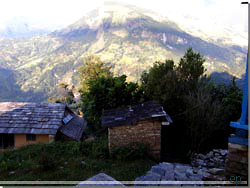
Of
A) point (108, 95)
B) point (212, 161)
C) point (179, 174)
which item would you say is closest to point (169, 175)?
point (179, 174)

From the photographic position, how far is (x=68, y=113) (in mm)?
19516

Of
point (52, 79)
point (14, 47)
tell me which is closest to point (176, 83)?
point (52, 79)

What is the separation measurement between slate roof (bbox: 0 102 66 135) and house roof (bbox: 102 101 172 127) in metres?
6.85

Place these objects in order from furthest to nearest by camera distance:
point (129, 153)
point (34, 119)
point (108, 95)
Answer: point (34, 119), point (108, 95), point (129, 153)

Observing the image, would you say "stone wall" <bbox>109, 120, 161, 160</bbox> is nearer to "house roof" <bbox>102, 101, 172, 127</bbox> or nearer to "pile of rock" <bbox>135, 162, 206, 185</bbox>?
"house roof" <bbox>102, 101, 172, 127</bbox>

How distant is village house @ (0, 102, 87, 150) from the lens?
14352 mm

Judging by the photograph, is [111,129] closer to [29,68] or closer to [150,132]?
[150,132]

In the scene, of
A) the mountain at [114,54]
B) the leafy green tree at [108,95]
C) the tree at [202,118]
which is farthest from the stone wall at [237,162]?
the mountain at [114,54]

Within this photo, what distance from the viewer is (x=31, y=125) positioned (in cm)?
1473

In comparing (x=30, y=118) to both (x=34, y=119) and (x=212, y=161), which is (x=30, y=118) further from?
(x=212, y=161)

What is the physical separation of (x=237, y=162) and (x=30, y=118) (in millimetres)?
14557

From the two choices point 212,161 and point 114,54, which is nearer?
point 212,161

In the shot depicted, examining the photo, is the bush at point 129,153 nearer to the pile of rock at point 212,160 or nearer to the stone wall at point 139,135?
the stone wall at point 139,135

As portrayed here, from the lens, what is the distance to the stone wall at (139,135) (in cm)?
827
